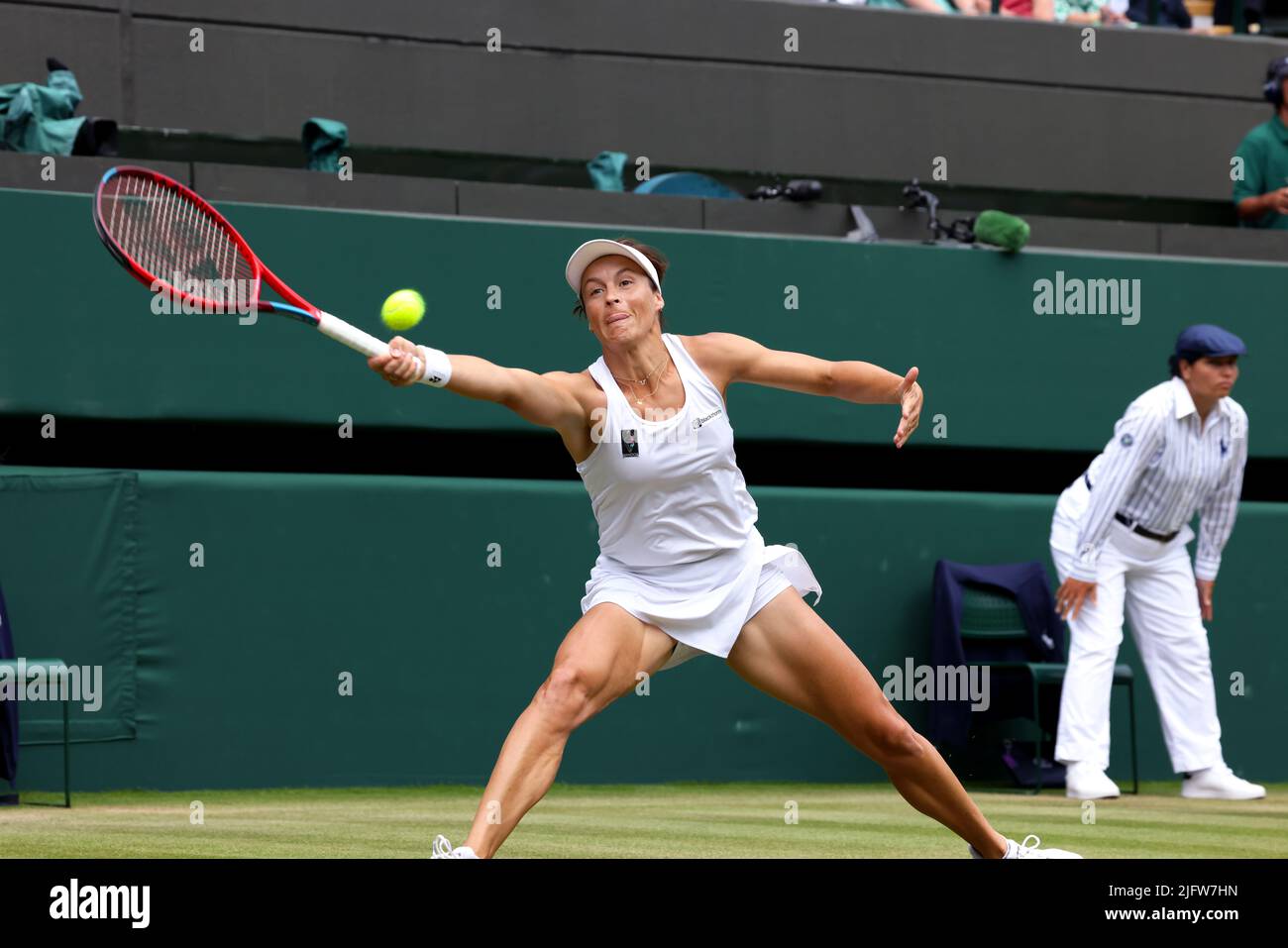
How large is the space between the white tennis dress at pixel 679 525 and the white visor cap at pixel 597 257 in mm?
254

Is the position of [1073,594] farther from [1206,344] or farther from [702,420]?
[702,420]

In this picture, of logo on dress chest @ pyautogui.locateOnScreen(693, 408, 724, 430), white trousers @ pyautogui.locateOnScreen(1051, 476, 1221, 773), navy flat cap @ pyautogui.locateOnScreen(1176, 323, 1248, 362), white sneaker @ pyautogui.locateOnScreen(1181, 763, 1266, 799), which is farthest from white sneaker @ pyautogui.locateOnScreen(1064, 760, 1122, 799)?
logo on dress chest @ pyautogui.locateOnScreen(693, 408, 724, 430)

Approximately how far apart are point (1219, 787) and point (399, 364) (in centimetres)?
608

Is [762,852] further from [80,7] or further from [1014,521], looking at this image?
[80,7]

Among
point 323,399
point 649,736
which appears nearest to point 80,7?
point 323,399

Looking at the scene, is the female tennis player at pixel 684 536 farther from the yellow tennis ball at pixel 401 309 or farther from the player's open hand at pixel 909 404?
the yellow tennis ball at pixel 401 309

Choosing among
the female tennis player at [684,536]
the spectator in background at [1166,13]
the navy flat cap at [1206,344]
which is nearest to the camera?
the female tennis player at [684,536]

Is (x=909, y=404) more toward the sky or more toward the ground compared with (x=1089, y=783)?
more toward the sky

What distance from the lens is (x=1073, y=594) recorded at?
8938 mm

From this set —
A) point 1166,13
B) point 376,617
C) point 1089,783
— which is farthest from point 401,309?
point 1166,13

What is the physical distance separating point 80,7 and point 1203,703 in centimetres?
677

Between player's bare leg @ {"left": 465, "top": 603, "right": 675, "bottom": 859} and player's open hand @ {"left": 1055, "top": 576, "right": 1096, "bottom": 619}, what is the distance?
4.46m

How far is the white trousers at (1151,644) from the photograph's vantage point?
893 cm

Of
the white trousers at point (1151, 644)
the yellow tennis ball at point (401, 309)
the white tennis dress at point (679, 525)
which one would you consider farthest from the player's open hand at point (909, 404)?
the white trousers at point (1151, 644)
